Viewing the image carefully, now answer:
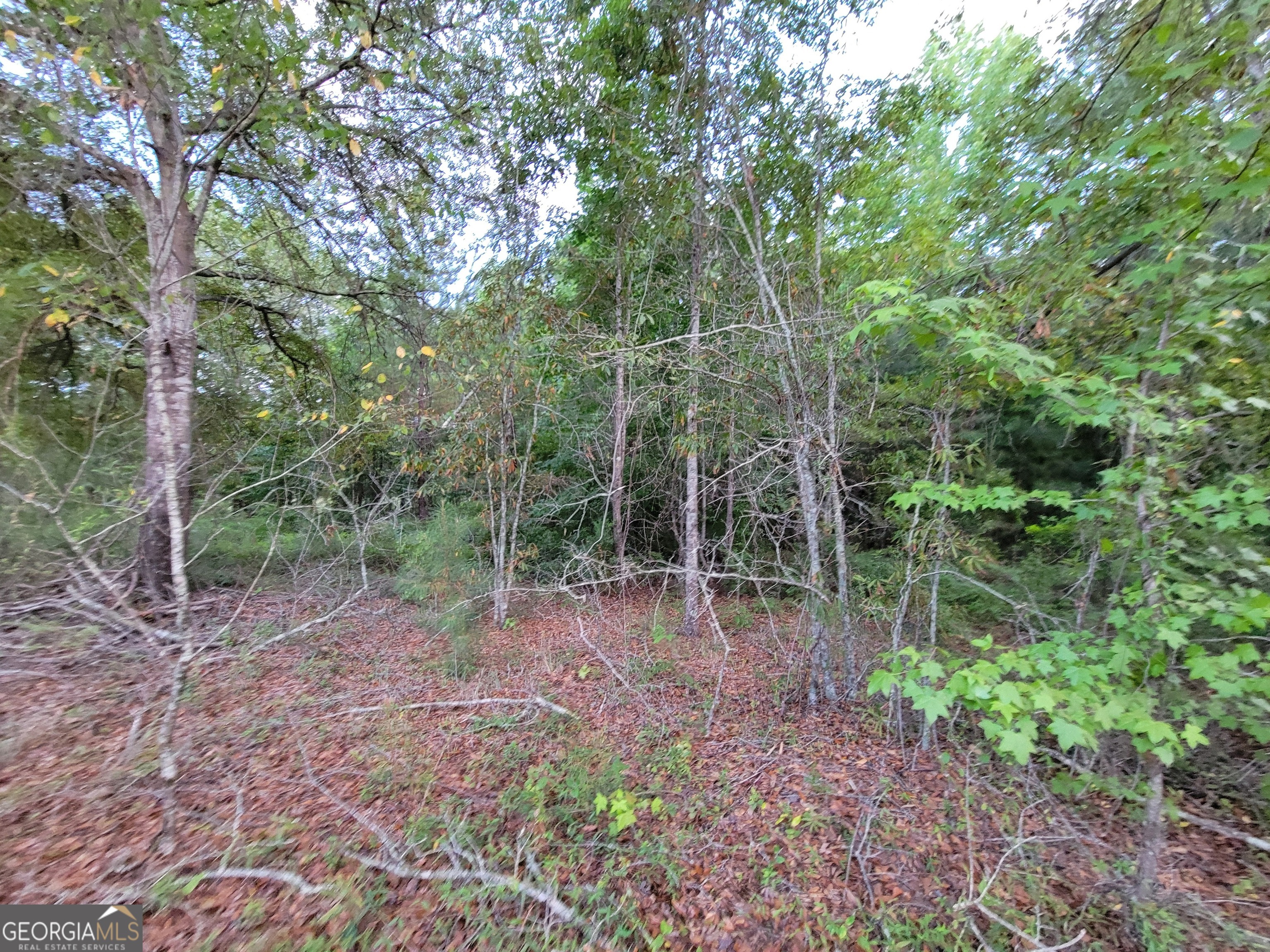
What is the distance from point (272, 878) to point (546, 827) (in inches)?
57.0

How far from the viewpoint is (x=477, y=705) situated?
190 inches

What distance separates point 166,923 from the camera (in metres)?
2.41

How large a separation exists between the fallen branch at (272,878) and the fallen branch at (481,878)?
0.77 ft

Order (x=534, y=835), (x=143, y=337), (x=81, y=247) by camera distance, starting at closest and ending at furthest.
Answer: (x=534, y=835), (x=143, y=337), (x=81, y=247)

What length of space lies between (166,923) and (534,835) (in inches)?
68.3

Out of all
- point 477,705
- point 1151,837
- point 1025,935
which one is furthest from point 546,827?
point 1151,837

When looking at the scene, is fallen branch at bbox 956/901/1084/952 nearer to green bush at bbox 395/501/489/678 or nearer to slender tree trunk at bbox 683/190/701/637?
slender tree trunk at bbox 683/190/701/637

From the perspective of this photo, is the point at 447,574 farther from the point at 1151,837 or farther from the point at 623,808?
the point at 1151,837

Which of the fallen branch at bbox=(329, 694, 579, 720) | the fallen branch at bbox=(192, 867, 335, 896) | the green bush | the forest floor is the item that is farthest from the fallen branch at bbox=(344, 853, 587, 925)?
the green bush

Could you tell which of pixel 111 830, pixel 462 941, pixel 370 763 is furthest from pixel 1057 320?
pixel 111 830

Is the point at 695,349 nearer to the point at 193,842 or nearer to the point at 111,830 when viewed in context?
the point at 193,842

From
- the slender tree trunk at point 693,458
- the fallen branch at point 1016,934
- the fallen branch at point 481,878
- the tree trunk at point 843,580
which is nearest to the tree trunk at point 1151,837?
the fallen branch at point 1016,934

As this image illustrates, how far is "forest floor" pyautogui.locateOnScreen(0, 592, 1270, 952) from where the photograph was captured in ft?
8.66

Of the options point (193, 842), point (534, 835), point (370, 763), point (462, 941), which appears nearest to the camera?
point (462, 941)
